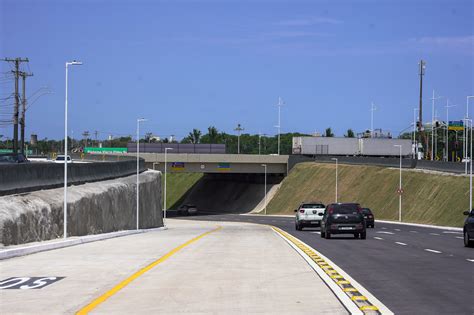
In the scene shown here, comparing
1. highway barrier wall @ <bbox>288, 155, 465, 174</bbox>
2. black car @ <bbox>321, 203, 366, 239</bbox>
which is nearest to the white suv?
black car @ <bbox>321, 203, 366, 239</bbox>

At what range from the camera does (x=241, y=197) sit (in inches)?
5025

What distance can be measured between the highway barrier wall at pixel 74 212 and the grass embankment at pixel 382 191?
28250 mm

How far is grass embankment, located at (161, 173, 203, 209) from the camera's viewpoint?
146 metres

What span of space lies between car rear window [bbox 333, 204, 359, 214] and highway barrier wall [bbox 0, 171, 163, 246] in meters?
12.6

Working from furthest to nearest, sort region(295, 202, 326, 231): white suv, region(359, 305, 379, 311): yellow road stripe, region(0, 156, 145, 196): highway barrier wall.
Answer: region(295, 202, 326, 231): white suv
region(0, 156, 145, 196): highway barrier wall
region(359, 305, 379, 311): yellow road stripe

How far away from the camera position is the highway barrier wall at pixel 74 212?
2634 cm

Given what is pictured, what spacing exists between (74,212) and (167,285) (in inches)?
903

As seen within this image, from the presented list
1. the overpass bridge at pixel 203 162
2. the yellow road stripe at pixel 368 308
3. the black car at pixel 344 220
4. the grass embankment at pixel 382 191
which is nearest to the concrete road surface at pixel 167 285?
the yellow road stripe at pixel 368 308

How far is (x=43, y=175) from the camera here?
36.1 metres

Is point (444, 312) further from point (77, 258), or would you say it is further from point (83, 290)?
point (77, 258)

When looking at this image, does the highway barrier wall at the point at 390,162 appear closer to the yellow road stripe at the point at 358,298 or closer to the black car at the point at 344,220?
the black car at the point at 344,220

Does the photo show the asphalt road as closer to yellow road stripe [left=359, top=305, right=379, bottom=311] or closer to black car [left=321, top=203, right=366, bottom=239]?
yellow road stripe [left=359, top=305, right=379, bottom=311]

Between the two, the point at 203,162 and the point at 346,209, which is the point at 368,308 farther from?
the point at 203,162

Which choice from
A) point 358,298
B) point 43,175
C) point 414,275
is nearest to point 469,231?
point 414,275
